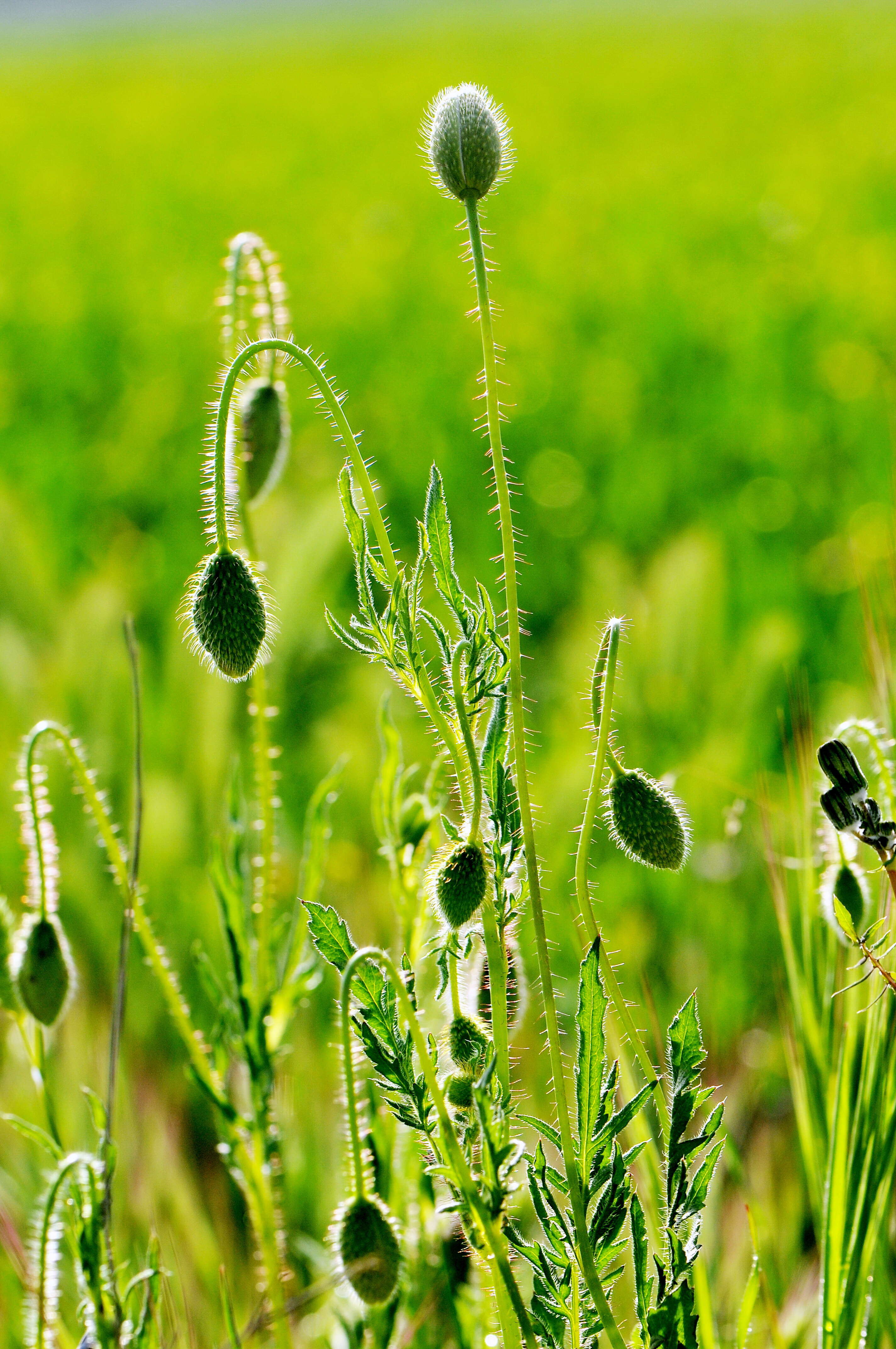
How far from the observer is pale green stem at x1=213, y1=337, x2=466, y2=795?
672 millimetres

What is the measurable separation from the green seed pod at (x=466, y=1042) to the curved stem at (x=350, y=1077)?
0.06 meters

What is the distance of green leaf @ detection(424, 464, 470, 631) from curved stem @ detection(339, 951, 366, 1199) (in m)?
0.19

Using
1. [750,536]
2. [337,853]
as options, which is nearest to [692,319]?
[750,536]

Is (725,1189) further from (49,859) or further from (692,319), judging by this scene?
(692,319)

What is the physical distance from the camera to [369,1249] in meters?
0.73

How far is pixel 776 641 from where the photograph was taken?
6.17 feet

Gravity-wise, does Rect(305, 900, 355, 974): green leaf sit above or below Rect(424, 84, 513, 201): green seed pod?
below

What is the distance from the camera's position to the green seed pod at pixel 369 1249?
731 mm

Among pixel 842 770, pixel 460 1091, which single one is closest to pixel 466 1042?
pixel 460 1091

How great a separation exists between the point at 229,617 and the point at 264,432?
29 cm

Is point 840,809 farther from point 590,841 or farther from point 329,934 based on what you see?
point 329,934

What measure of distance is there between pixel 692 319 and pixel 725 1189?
10.00ft

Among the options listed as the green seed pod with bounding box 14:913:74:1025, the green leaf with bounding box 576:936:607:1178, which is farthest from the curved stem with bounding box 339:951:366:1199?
the green seed pod with bounding box 14:913:74:1025

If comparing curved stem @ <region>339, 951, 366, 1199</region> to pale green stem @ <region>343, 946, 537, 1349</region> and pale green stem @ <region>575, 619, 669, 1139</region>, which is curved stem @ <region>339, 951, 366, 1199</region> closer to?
pale green stem @ <region>343, 946, 537, 1349</region>
